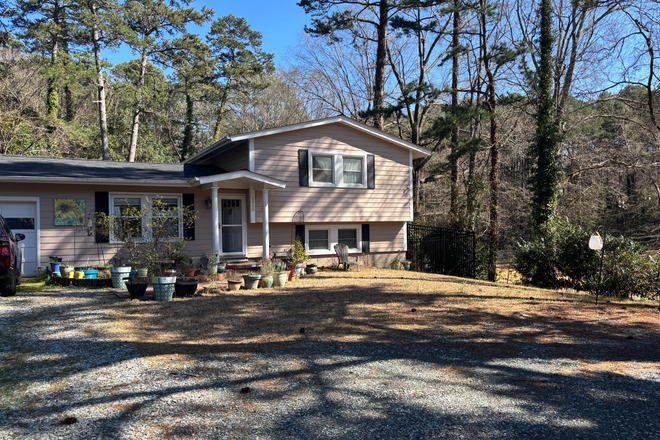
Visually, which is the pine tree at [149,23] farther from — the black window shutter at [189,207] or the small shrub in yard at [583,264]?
the small shrub in yard at [583,264]

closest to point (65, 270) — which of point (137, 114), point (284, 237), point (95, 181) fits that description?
point (95, 181)

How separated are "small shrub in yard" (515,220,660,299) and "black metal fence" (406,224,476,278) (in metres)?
1.62

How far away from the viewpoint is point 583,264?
12.1m

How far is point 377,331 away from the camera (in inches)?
246

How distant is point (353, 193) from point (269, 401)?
433 inches

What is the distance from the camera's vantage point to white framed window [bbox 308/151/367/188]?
13.9 m

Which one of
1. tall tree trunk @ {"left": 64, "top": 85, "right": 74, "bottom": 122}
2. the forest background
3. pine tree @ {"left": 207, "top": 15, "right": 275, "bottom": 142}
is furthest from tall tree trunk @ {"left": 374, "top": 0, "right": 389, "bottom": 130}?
tall tree trunk @ {"left": 64, "top": 85, "right": 74, "bottom": 122}

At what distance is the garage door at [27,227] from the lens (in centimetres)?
1100

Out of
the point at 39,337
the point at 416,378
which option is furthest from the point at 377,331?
the point at 39,337

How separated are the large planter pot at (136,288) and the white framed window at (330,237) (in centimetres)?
657

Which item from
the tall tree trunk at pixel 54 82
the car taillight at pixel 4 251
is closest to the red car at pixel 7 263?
the car taillight at pixel 4 251

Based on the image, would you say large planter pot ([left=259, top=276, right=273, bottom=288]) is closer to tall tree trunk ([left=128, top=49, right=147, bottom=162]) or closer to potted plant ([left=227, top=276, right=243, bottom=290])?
potted plant ([left=227, top=276, right=243, bottom=290])

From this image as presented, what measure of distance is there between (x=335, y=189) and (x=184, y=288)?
6.63m

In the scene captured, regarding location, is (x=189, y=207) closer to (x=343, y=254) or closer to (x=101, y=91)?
(x=343, y=254)
